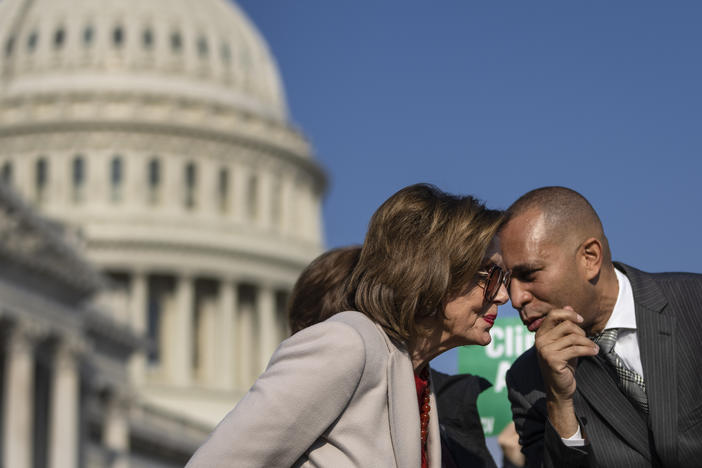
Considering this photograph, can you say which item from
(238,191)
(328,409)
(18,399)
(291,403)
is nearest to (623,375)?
(328,409)

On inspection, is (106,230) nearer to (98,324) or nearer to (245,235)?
(245,235)

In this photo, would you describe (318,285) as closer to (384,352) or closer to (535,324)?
(535,324)

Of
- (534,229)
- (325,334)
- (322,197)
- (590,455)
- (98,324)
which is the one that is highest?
(322,197)

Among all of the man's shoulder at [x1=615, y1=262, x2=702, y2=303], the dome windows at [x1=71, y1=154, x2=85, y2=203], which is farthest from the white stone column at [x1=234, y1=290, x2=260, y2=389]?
the man's shoulder at [x1=615, y1=262, x2=702, y2=303]

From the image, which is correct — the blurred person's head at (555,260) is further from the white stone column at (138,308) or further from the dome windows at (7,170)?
the dome windows at (7,170)

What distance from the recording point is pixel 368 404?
4.66m

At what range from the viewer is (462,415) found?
652 cm

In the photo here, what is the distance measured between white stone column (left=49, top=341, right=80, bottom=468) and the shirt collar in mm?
42301

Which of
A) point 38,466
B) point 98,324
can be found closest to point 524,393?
point 38,466

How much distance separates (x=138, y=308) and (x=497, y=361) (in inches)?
2958

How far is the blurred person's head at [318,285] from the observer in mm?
6789

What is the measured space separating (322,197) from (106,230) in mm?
20600

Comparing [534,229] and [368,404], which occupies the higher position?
[534,229]

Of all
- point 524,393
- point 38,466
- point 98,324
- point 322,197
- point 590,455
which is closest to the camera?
point 590,455
